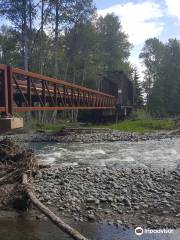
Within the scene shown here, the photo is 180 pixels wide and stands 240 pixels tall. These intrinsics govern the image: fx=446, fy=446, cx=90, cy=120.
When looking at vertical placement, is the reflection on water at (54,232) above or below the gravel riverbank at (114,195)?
below

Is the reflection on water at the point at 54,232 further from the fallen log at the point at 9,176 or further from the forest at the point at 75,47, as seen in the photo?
the forest at the point at 75,47

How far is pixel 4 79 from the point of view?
1309 centimetres

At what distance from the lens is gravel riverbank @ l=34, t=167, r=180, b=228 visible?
10375 mm

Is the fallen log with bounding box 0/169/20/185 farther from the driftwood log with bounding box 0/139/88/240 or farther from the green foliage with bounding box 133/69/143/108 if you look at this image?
the green foliage with bounding box 133/69/143/108

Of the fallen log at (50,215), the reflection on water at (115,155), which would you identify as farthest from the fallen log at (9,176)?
the reflection on water at (115,155)

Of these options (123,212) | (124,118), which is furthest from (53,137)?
(124,118)

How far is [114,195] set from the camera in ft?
39.0

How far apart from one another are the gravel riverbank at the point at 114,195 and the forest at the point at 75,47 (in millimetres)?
26254

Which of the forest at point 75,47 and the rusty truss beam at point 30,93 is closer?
the rusty truss beam at point 30,93

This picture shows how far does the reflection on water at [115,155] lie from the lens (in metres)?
17.6

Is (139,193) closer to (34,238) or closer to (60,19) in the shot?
(34,238)

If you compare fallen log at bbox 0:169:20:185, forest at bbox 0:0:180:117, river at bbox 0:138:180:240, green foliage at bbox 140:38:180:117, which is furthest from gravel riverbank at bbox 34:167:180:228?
green foliage at bbox 140:38:180:117

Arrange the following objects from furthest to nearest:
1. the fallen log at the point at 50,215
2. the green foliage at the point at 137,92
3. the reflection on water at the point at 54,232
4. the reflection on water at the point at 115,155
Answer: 1. the green foliage at the point at 137,92
2. the reflection on water at the point at 115,155
3. the reflection on water at the point at 54,232
4. the fallen log at the point at 50,215

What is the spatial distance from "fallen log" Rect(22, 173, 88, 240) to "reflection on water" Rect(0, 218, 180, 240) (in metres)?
0.43
